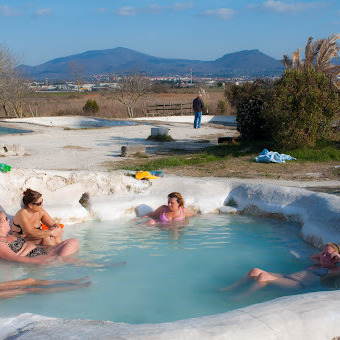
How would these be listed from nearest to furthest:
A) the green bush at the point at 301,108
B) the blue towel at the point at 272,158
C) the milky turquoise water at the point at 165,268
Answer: the milky turquoise water at the point at 165,268, the blue towel at the point at 272,158, the green bush at the point at 301,108

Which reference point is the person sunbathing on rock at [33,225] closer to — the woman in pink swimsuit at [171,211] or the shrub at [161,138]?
the woman in pink swimsuit at [171,211]

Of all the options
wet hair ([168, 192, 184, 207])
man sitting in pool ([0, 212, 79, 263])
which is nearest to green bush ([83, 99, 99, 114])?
wet hair ([168, 192, 184, 207])

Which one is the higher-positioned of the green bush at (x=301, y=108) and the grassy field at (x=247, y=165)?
the green bush at (x=301, y=108)

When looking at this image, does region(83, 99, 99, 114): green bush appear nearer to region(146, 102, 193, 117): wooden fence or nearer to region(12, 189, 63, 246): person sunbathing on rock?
region(146, 102, 193, 117): wooden fence

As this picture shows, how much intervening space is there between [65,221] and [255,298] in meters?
3.53

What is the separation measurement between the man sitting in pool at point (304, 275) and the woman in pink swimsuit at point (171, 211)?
2281 mm

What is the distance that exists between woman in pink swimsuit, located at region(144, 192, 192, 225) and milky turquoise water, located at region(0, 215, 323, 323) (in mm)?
192

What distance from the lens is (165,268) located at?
580 cm

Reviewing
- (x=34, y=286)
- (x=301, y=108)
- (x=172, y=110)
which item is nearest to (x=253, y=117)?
(x=301, y=108)

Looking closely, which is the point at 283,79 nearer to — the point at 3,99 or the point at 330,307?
the point at 330,307

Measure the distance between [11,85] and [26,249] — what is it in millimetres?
26299

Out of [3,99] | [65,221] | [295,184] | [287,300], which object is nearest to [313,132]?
[295,184]

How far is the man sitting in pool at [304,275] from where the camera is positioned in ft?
16.2

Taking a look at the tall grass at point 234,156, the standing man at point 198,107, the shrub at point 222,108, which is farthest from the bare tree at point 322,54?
the shrub at point 222,108
